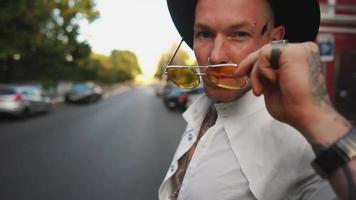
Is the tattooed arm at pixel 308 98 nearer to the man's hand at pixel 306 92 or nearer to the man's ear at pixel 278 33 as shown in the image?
the man's hand at pixel 306 92

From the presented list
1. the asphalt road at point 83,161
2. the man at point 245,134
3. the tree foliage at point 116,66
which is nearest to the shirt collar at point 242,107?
the man at point 245,134

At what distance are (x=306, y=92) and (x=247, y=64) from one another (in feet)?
0.61

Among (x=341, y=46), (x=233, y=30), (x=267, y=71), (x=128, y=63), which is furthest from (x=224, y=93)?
(x=128, y=63)

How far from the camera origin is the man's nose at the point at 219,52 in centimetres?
137

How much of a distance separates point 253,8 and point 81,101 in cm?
3068

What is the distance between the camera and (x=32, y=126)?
14.9 metres

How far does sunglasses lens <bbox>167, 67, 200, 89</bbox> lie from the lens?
4.85 feet

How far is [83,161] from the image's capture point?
27.7 ft

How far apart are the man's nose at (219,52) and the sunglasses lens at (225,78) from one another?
42 millimetres

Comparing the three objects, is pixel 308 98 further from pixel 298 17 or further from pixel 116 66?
pixel 116 66

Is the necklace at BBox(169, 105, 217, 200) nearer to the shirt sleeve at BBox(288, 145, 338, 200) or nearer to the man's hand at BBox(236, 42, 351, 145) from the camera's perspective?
the shirt sleeve at BBox(288, 145, 338, 200)

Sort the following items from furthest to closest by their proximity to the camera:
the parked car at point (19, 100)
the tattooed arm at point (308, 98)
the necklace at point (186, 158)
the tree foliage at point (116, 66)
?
the tree foliage at point (116, 66)
the parked car at point (19, 100)
the necklace at point (186, 158)
the tattooed arm at point (308, 98)

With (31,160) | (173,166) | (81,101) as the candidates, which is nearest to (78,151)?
(31,160)

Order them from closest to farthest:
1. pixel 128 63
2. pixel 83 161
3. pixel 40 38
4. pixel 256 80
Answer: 1. pixel 256 80
2. pixel 83 161
3. pixel 40 38
4. pixel 128 63
